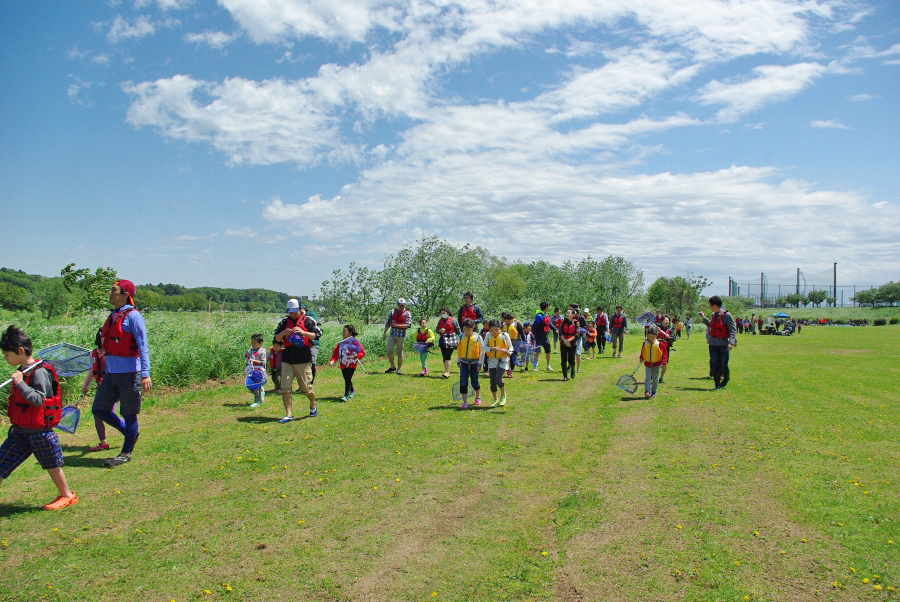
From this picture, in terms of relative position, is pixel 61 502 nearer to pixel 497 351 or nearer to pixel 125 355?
pixel 125 355

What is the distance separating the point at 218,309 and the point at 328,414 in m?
7.90

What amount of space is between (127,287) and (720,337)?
37.2 feet

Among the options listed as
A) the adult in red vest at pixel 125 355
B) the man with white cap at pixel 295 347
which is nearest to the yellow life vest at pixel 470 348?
the man with white cap at pixel 295 347

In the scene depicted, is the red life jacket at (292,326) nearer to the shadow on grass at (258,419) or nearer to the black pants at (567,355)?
the shadow on grass at (258,419)

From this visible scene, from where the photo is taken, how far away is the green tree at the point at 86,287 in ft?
46.6

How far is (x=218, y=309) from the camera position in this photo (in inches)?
637

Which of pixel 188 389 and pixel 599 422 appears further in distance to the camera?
pixel 188 389

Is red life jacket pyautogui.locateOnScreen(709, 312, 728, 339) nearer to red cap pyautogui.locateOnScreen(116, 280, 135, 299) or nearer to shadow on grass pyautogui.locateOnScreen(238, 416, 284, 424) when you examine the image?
shadow on grass pyautogui.locateOnScreen(238, 416, 284, 424)

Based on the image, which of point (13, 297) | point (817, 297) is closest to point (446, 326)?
point (13, 297)

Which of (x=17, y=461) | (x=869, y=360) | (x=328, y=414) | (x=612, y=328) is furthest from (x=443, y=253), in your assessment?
(x=17, y=461)

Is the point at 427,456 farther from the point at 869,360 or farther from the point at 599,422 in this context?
the point at 869,360

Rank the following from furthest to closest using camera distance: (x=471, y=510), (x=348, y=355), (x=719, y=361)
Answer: (x=719, y=361) → (x=348, y=355) → (x=471, y=510)

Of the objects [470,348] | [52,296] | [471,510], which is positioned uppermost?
[52,296]

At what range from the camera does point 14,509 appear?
523 cm
